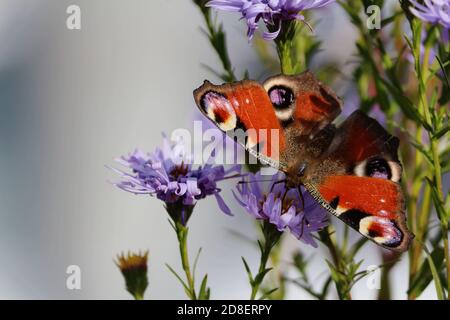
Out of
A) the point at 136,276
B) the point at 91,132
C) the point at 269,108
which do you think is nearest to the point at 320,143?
the point at 269,108

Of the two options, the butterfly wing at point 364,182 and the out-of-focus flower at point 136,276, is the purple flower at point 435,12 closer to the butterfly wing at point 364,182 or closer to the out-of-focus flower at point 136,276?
the butterfly wing at point 364,182

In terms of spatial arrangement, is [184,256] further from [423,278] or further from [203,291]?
[423,278]

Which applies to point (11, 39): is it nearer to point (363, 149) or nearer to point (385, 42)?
point (385, 42)

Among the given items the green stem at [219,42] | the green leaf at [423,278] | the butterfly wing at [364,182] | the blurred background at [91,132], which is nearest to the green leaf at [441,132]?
the butterfly wing at [364,182]

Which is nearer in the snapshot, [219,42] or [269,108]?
[269,108]

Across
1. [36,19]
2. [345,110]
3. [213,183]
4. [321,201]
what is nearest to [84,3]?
[36,19]
